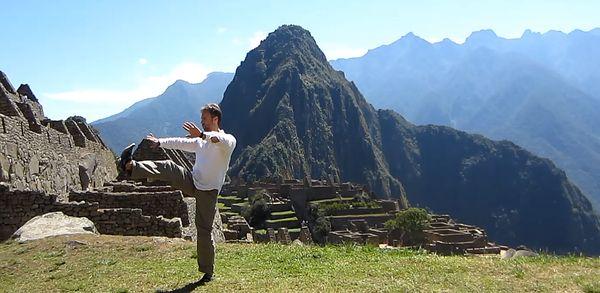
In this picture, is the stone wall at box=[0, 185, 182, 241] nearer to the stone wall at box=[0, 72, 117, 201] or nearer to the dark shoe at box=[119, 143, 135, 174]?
the stone wall at box=[0, 72, 117, 201]

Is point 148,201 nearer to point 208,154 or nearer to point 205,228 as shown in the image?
point 205,228

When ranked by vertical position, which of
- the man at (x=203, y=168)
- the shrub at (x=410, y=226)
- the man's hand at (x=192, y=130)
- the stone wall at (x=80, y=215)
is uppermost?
the man's hand at (x=192, y=130)

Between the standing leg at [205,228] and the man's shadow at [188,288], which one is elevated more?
the standing leg at [205,228]

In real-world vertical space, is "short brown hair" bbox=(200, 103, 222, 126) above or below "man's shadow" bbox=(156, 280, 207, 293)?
above

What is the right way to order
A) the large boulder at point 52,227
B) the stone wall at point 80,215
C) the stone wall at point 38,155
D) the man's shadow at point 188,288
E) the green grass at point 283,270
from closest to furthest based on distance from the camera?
the man's shadow at point 188,288
the green grass at point 283,270
the large boulder at point 52,227
the stone wall at point 80,215
the stone wall at point 38,155

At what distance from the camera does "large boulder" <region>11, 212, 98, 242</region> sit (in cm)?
1308

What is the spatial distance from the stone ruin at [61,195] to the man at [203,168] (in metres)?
6.74

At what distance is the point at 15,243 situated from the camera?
1285 centimetres

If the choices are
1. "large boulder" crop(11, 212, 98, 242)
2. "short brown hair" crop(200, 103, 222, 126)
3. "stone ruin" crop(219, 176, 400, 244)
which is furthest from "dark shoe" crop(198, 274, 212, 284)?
"stone ruin" crop(219, 176, 400, 244)

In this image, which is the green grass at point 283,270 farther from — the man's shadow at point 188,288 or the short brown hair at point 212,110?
the short brown hair at point 212,110

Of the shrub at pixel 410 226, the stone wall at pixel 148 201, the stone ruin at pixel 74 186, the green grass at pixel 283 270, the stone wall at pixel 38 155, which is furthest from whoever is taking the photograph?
the shrub at pixel 410 226

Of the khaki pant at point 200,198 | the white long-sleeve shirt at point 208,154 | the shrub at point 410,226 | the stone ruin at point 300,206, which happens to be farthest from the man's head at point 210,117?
the shrub at point 410,226

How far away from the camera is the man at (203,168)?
294 inches

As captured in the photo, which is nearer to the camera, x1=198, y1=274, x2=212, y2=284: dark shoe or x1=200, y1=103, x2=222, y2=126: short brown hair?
x1=200, y1=103, x2=222, y2=126: short brown hair
